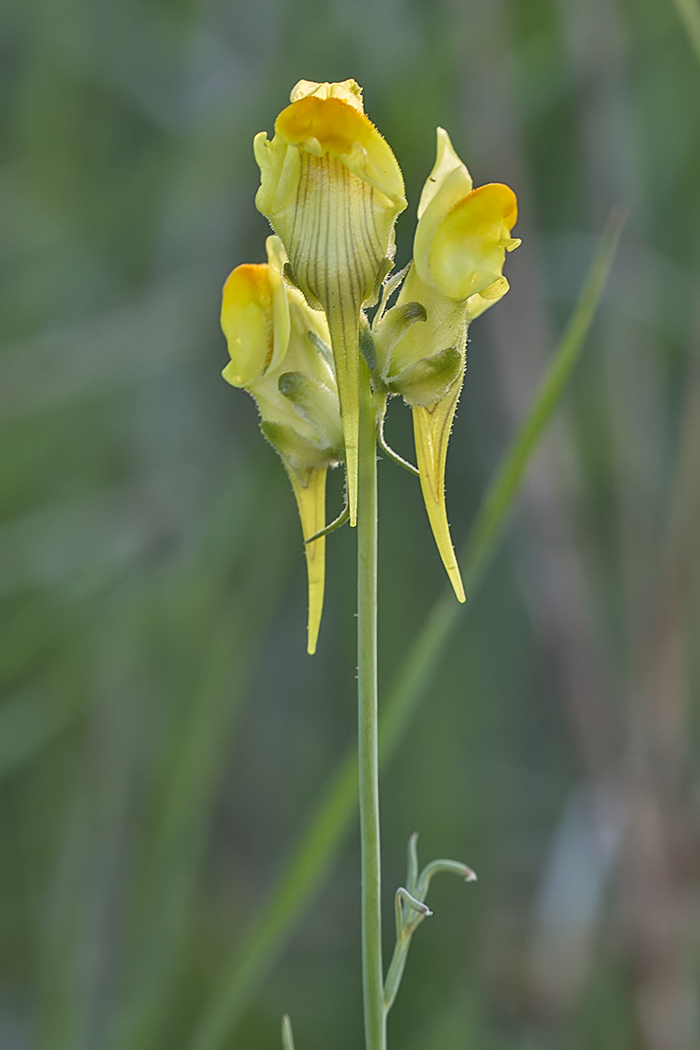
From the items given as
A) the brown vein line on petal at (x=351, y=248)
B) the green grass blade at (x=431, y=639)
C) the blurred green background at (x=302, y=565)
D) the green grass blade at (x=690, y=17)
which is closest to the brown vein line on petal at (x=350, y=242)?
the brown vein line on petal at (x=351, y=248)

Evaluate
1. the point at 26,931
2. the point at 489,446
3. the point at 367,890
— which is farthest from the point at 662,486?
the point at 367,890

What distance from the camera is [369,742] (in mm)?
600

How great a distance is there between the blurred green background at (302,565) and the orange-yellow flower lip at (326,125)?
811 millimetres

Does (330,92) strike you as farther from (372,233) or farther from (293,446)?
(293,446)

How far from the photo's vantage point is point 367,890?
60 centimetres

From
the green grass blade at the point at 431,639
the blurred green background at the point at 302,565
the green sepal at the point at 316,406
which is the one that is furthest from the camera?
the blurred green background at the point at 302,565

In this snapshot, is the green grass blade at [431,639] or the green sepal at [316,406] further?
the green grass blade at [431,639]

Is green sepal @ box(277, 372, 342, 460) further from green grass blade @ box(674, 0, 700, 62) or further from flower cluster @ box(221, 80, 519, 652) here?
green grass blade @ box(674, 0, 700, 62)

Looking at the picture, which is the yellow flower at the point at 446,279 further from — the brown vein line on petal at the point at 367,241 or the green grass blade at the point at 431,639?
the green grass blade at the point at 431,639

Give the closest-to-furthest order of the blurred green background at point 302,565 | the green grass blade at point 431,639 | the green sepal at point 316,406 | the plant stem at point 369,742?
1. the plant stem at point 369,742
2. the green sepal at point 316,406
3. the green grass blade at point 431,639
4. the blurred green background at point 302,565

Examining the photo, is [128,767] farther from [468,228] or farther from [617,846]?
[468,228]

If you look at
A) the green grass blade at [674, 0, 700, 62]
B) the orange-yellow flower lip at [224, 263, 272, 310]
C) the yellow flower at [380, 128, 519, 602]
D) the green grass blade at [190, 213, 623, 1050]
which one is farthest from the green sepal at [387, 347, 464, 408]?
the green grass blade at [674, 0, 700, 62]

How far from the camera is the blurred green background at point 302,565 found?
1614 millimetres

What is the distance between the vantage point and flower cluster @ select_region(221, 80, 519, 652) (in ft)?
2.05
